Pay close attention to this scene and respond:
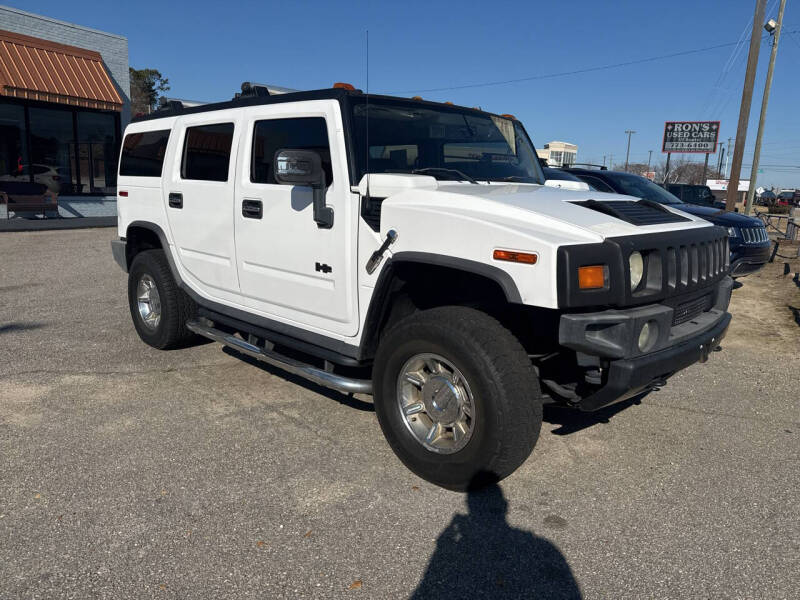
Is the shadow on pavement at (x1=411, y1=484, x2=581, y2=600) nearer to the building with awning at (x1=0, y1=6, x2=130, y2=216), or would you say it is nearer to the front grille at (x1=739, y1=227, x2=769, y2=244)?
the front grille at (x1=739, y1=227, x2=769, y2=244)

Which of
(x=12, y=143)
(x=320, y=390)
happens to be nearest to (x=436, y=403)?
(x=320, y=390)

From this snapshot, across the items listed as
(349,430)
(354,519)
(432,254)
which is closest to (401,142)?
(432,254)

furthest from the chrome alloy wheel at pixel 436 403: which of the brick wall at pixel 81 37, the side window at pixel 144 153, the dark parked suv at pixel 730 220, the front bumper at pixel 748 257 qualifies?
the brick wall at pixel 81 37

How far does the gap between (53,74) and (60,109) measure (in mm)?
1402

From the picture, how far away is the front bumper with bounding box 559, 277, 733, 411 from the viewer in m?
2.85

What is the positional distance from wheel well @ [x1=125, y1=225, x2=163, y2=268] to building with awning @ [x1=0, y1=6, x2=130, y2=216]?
1252cm

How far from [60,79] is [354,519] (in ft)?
58.2

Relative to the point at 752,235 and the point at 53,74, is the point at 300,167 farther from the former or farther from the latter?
the point at 53,74

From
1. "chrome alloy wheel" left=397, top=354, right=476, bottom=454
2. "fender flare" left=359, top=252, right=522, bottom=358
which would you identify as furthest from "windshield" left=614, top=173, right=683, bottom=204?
"chrome alloy wheel" left=397, top=354, right=476, bottom=454

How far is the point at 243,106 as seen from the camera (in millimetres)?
4434

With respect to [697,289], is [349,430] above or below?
below

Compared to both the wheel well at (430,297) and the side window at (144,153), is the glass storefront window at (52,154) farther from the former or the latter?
the wheel well at (430,297)

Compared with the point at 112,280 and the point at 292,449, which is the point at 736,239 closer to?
the point at 292,449

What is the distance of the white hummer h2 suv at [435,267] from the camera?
9.73 feet
